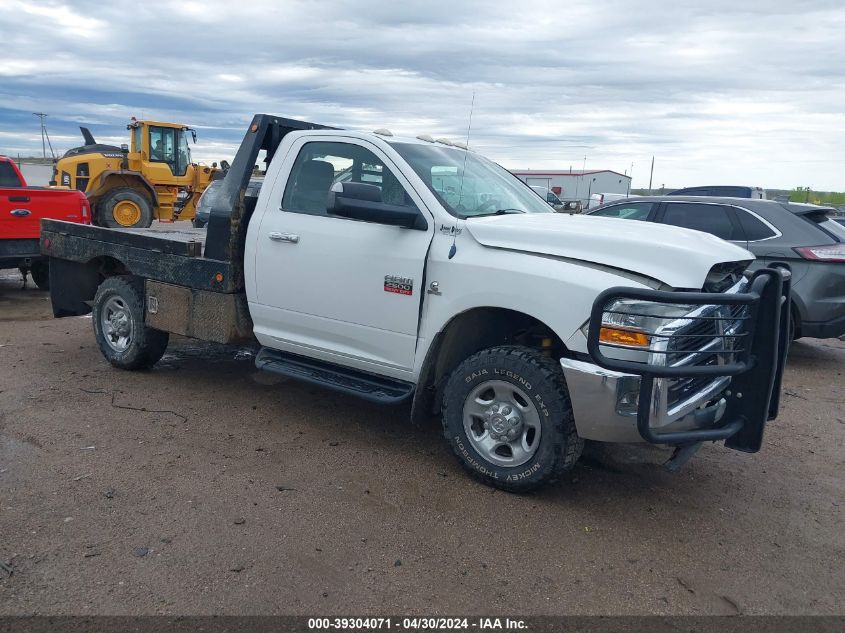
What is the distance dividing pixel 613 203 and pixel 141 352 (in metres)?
5.78

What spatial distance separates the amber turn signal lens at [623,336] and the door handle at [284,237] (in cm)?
228

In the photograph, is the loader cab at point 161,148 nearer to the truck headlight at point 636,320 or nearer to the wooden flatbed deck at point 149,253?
the wooden flatbed deck at point 149,253

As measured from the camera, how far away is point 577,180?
4412 cm

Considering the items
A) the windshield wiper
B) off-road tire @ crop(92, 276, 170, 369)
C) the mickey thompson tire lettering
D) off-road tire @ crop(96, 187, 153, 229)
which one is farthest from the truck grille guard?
off-road tire @ crop(96, 187, 153, 229)

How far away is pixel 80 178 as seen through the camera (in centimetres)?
1752

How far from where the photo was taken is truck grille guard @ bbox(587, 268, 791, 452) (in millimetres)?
3359

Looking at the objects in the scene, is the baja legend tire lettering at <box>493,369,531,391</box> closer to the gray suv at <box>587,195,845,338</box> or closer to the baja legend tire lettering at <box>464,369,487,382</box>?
the baja legend tire lettering at <box>464,369,487,382</box>

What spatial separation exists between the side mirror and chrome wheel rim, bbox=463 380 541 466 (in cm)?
108

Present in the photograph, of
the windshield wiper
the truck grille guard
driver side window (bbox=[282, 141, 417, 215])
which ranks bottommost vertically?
the truck grille guard

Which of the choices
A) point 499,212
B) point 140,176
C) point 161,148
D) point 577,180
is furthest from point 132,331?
point 577,180

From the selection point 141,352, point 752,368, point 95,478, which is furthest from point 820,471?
point 141,352

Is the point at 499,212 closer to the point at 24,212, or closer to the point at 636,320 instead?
the point at 636,320

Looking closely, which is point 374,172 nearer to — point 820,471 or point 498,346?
point 498,346

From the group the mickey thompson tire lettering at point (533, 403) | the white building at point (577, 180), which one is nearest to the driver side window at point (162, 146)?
the mickey thompson tire lettering at point (533, 403)
